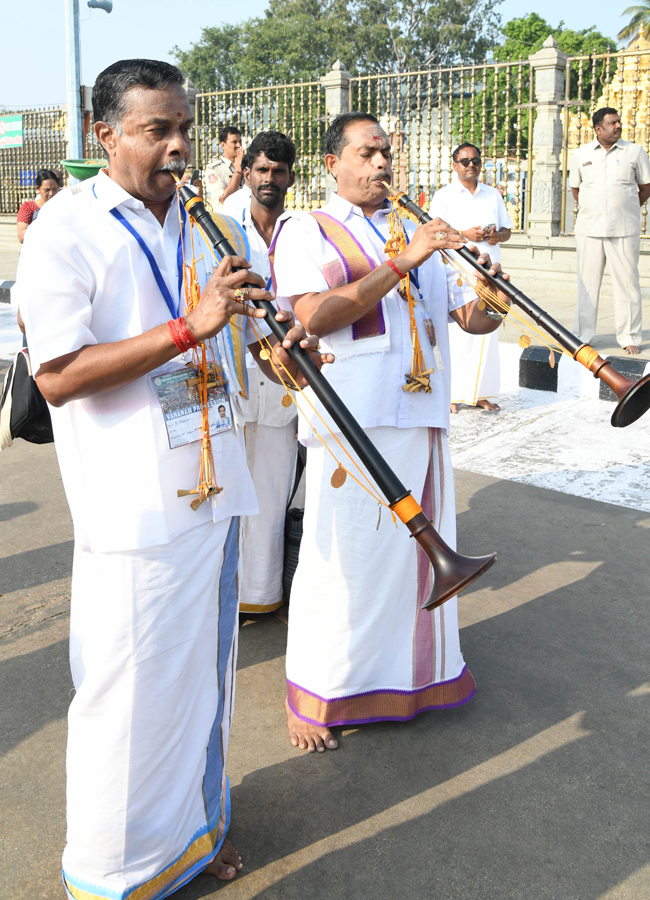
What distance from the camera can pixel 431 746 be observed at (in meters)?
2.66

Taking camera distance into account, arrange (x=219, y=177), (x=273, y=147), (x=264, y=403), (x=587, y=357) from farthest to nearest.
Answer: (x=219, y=177) < (x=273, y=147) < (x=264, y=403) < (x=587, y=357)

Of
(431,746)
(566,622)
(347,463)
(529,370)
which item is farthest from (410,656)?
(529,370)

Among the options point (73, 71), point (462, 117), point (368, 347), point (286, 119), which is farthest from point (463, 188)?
point (286, 119)

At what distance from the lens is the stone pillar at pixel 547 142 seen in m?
11.1

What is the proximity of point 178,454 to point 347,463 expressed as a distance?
2.93 ft

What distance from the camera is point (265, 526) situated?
3.48m

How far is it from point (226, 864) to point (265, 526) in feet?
4.97

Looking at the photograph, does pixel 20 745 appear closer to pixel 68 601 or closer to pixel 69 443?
pixel 68 601

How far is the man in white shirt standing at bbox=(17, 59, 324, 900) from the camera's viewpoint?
1.72m

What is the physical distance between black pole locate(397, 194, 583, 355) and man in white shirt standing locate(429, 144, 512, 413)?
359 cm

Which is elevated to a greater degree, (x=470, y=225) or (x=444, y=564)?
(x=470, y=225)

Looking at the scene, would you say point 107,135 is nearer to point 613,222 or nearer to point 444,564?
point 444,564

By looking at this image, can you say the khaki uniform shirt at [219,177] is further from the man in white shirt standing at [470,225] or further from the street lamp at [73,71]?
the street lamp at [73,71]

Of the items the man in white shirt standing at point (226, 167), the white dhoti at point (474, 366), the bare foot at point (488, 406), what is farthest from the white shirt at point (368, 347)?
the man in white shirt standing at point (226, 167)
